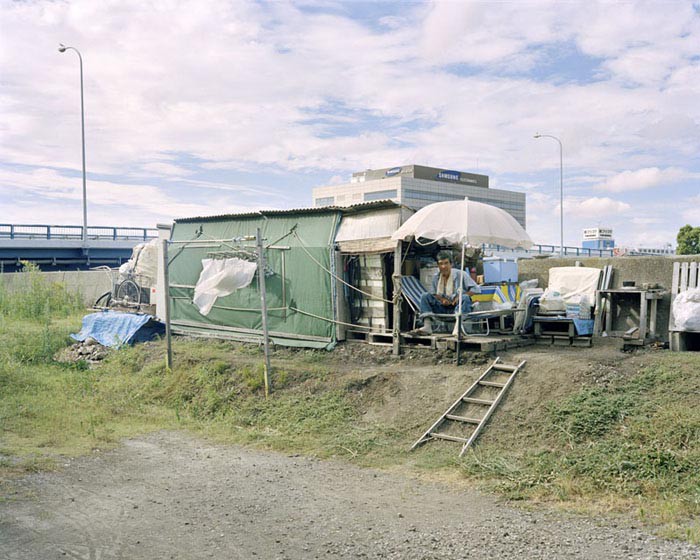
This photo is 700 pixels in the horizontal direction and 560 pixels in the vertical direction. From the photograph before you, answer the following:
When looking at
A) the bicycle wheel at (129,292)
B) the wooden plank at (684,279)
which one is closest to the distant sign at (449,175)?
the bicycle wheel at (129,292)

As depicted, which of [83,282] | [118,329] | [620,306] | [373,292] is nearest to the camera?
[620,306]

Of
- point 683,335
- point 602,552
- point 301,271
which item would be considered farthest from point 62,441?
point 683,335

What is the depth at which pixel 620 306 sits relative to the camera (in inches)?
470

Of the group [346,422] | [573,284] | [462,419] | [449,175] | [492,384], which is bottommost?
[346,422]

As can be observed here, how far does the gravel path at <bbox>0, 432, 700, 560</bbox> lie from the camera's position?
5227 mm

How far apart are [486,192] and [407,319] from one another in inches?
3165

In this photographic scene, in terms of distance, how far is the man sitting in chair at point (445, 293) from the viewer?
11.2 meters

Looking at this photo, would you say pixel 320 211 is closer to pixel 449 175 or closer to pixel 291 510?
pixel 291 510

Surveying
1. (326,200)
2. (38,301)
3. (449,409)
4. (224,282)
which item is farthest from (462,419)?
(326,200)

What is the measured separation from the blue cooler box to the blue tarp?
27.2ft

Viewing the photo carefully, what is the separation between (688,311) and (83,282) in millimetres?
22366

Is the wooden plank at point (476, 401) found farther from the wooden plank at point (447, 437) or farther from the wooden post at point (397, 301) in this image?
the wooden post at point (397, 301)

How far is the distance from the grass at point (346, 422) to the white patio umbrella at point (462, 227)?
258cm

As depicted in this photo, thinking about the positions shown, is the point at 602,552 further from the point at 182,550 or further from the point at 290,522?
the point at 182,550
